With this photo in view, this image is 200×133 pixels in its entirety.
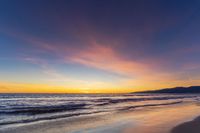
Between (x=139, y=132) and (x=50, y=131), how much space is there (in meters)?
5.16

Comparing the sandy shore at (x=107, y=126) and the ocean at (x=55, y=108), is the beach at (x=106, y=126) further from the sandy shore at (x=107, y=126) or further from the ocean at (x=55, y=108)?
the ocean at (x=55, y=108)

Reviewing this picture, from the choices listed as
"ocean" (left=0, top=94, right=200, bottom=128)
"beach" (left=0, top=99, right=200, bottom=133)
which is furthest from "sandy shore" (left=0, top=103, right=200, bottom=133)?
"ocean" (left=0, top=94, right=200, bottom=128)

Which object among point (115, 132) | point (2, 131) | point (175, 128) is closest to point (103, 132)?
point (115, 132)

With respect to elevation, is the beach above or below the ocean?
below

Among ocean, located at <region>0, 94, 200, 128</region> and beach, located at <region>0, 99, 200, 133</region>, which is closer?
beach, located at <region>0, 99, 200, 133</region>

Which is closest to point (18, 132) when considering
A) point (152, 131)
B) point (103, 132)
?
point (103, 132)

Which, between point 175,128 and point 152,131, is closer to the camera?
point 152,131

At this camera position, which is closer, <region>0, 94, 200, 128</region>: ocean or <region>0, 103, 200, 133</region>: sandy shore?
<region>0, 103, 200, 133</region>: sandy shore

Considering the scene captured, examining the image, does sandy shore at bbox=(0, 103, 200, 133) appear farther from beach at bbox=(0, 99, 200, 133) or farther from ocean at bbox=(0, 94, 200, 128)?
ocean at bbox=(0, 94, 200, 128)

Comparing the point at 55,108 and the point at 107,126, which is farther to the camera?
the point at 55,108

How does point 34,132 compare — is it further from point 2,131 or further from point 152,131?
point 152,131

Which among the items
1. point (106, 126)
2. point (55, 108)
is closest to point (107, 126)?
point (106, 126)

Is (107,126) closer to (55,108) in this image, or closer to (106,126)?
(106,126)

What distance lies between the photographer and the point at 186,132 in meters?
14.1
